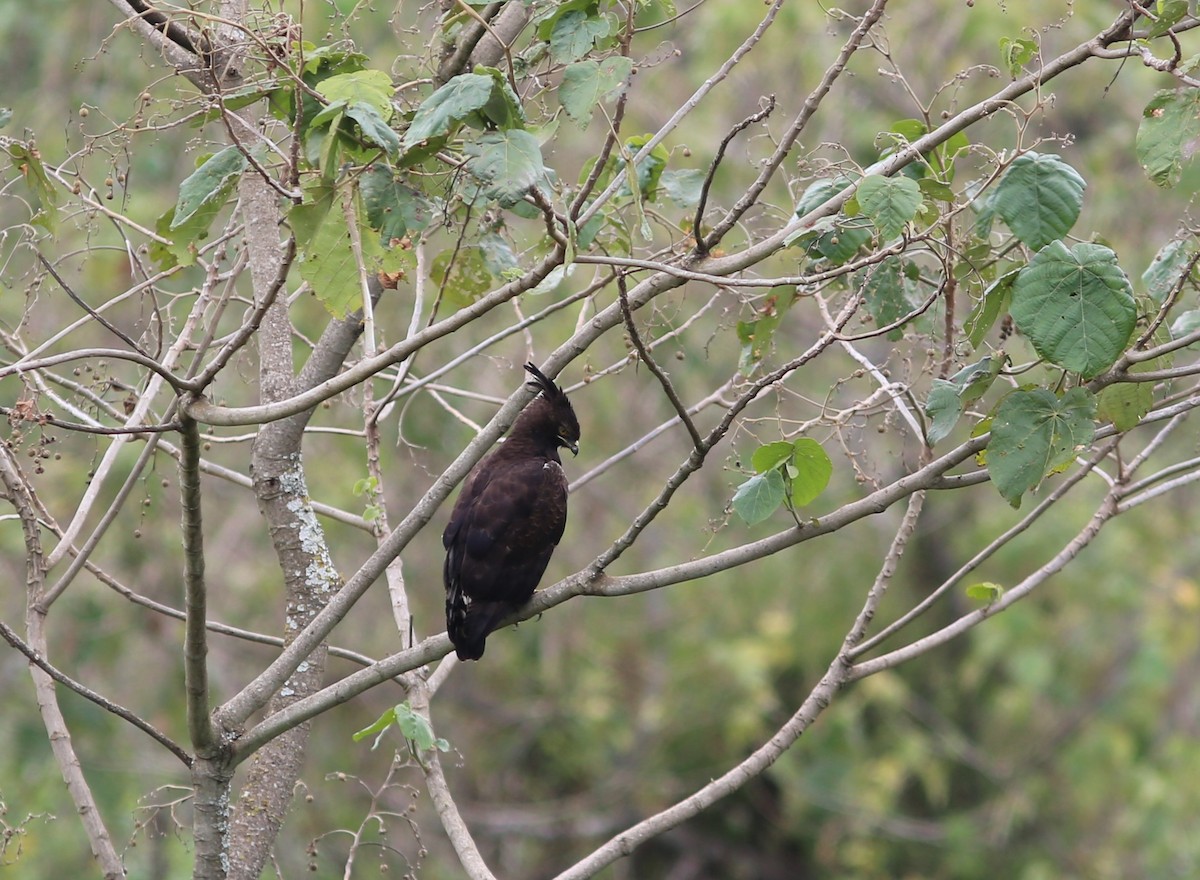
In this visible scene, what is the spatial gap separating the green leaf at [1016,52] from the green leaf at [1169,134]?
26 cm

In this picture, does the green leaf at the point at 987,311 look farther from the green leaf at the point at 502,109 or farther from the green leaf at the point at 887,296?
the green leaf at the point at 502,109

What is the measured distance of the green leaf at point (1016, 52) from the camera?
2648 mm

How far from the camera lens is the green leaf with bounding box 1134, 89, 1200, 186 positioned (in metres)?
2.53

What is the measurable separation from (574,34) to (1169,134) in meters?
1.17

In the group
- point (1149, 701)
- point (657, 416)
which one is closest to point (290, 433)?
point (657, 416)

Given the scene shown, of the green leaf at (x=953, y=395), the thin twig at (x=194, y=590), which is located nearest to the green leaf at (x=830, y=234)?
the green leaf at (x=953, y=395)

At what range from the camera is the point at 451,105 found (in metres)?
2.38

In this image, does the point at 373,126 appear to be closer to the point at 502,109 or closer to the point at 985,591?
the point at 502,109

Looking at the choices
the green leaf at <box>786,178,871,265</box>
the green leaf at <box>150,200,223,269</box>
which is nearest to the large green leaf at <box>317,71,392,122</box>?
the green leaf at <box>150,200,223,269</box>

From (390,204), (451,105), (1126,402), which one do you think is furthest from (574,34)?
(1126,402)

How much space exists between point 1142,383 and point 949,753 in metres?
7.39

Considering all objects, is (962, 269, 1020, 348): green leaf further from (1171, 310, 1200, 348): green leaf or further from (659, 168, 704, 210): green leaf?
(659, 168, 704, 210): green leaf

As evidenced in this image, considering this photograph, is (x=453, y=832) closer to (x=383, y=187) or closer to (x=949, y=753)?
(x=383, y=187)

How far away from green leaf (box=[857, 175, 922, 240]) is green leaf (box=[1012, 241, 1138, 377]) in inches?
10.6
